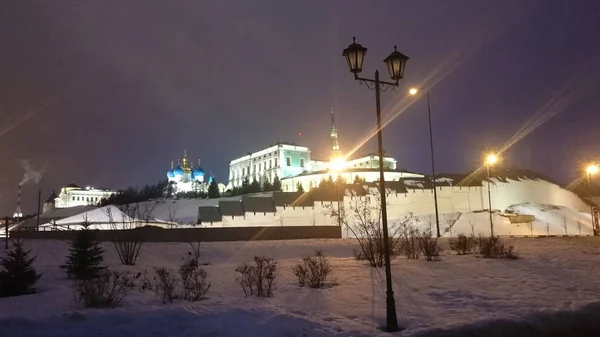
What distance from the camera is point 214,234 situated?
28875mm

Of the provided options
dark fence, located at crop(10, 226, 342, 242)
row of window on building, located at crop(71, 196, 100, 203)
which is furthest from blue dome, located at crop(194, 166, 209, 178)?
dark fence, located at crop(10, 226, 342, 242)

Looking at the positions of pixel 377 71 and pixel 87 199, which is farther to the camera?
pixel 87 199

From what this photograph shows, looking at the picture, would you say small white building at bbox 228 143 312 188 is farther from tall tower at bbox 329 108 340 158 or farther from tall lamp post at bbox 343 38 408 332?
tall lamp post at bbox 343 38 408 332

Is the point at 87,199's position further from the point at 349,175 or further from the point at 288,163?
the point at 349,175

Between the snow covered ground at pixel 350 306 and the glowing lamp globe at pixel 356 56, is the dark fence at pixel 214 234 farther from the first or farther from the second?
the glowing lamp globe at pixel 356 56

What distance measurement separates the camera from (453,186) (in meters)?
66.8

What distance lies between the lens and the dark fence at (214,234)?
2694 cm

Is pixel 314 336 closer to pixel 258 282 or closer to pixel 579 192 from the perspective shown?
pixel 258 282

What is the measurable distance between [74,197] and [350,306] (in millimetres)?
138028

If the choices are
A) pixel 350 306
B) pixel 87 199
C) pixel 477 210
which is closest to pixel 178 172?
pixel 87 199

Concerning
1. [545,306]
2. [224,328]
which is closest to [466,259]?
[545,306]

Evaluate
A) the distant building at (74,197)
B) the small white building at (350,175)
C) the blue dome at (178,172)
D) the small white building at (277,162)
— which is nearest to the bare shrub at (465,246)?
the small white building at (350,175)

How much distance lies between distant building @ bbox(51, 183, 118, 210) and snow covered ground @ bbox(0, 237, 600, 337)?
12589 centimetres

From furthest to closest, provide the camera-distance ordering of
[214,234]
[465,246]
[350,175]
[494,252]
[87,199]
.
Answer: [87,199]
[350,175]
[214,234]
[465,246]
[494,252]
